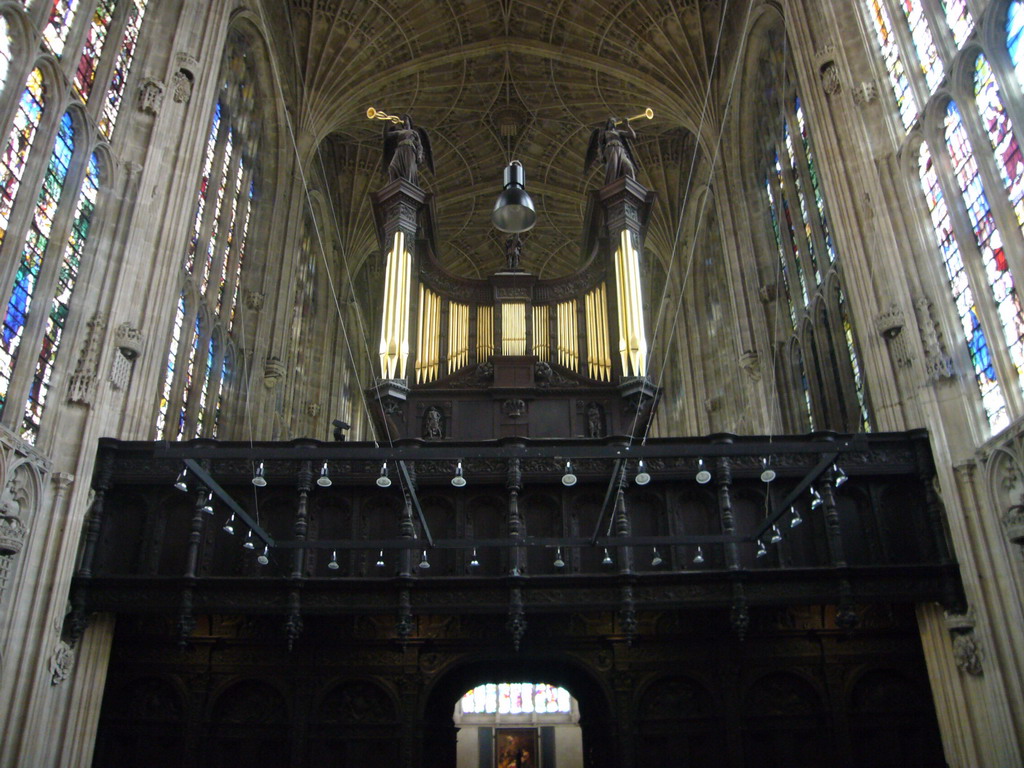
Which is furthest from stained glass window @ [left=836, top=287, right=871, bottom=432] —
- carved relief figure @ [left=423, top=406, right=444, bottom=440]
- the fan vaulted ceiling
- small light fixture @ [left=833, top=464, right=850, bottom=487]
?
the fan vaulted ceiling

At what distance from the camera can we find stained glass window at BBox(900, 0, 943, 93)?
1399 centimetres

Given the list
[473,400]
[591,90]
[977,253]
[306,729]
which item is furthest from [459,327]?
[591,90]

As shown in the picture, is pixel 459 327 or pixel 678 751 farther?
pixel 459 327

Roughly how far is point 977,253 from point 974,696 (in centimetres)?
663

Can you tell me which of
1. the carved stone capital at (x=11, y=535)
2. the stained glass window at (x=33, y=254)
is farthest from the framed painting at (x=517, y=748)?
the stained glass window at (x=33, y=254)

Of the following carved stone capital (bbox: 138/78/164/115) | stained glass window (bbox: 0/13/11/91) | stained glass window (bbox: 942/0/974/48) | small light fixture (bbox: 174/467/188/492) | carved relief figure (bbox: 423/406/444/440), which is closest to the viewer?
small light fixture (bbox: 174/467/188/492)

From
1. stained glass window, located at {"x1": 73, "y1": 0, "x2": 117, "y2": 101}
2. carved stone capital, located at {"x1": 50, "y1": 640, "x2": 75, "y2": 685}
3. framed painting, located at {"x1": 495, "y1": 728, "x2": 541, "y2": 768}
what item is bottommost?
framed painting, located at {"x1": 495, "y1": 728, "x2": 541, "y2": 768}

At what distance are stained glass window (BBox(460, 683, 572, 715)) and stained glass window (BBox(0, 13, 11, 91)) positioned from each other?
2669 cm

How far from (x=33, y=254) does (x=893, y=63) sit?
50.8ft

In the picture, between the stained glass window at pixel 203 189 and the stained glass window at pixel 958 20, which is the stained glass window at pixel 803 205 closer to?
the stained glass window at pixel 958 20

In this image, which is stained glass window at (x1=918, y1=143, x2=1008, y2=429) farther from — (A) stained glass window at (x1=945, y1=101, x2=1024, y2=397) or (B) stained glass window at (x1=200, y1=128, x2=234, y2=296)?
(B) stained glass window at (x1=200, y1=128, x2=234, y2=296)

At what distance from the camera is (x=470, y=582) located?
1313cm

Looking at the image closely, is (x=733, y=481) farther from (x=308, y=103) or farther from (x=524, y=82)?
(x=524, y=82)

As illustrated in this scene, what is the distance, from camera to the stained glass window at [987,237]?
11.8 metres
